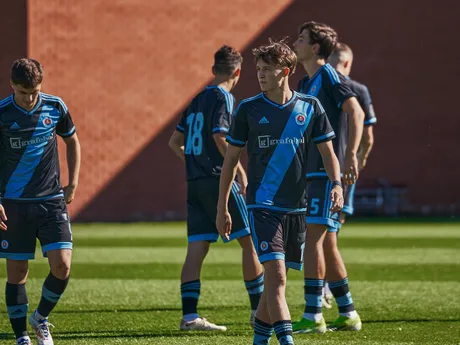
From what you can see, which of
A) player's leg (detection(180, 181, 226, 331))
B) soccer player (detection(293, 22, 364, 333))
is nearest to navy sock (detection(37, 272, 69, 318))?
player's leg (detection(180, 181, 226, 331))

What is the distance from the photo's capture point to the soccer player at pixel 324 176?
7.50 metres

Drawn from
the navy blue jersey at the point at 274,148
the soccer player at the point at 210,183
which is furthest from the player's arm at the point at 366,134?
the navy blue jersey at the point at 274,148

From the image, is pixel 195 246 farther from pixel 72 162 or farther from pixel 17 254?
pixel 17 254

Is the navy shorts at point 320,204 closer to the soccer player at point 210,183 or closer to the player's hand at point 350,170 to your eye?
the player's hand at point 350,170

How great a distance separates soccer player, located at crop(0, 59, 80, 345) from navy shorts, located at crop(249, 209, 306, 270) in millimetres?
1415

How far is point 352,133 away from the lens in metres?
7.61

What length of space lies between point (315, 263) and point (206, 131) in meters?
1.32

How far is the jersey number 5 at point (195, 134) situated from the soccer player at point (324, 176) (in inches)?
32.5

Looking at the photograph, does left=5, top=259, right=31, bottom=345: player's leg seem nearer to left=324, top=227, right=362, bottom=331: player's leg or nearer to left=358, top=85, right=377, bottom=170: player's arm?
left=324, top=227, right=362, bottom=331: player's leg

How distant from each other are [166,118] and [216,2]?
2785mm

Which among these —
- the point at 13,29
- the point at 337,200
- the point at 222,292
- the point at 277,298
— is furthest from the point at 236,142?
the point at 13,29

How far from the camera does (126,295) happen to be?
9859 mm

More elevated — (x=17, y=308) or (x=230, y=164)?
(x=230, y=164)

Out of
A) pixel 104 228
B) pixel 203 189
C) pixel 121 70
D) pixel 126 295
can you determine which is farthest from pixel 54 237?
pixel 121 70
